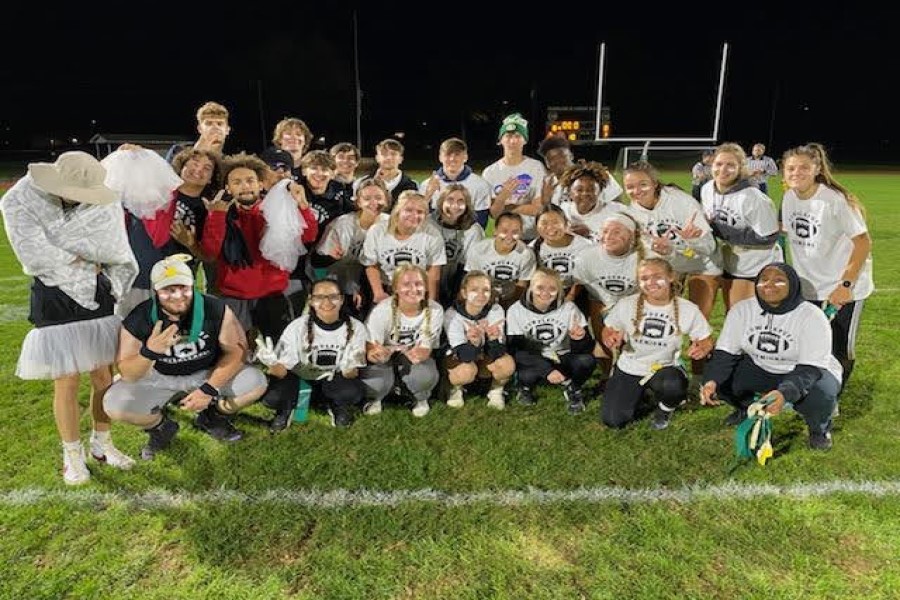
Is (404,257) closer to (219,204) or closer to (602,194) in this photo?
(219,204)

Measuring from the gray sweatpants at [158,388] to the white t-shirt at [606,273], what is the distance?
2.24m

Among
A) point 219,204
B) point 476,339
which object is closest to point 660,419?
point 476,339

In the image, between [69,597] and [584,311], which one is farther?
[584,311]

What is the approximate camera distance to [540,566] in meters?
2.51

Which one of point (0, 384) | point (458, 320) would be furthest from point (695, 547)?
point (0, 384)

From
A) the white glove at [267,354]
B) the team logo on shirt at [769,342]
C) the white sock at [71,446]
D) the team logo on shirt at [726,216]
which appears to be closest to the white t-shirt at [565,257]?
the team logo on shirt at [726,216]

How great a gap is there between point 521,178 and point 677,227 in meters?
1.51

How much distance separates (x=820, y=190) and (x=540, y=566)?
2.87 meters

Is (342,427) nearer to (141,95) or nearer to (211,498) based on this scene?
(211,498)

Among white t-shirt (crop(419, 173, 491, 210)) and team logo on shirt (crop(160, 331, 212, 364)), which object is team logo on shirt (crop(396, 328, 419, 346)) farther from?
white t-shirt (crop(419, 173, 491, 210))

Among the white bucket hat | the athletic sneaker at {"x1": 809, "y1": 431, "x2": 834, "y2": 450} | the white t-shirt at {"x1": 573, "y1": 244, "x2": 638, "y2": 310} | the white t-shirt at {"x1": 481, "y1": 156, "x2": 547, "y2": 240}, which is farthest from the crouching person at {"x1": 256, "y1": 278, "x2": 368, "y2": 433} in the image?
the athletic sneaker at {"x1": 809, "y1": 431, "x2": 834, "y2": 450}

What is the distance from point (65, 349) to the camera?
296cm

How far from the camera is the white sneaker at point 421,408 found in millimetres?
3963

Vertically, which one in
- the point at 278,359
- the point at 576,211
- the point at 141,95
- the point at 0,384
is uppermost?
the point at 141,95
